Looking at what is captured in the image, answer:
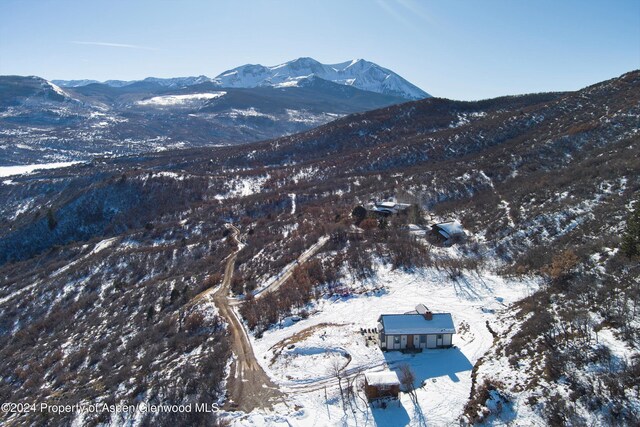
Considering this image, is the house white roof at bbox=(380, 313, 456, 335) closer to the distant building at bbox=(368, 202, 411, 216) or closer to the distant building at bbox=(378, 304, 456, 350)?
the distant building at bbox=(378, 304, 456, 350)

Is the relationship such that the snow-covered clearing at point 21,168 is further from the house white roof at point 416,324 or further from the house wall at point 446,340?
the house wall at point 446,340

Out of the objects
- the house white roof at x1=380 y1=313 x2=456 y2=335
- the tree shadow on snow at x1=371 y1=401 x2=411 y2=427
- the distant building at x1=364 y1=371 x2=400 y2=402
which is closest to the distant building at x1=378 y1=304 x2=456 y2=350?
the house white roof at x1=380 y1=313 x2=456 y2=335

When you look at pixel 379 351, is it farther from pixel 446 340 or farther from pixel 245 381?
pixel 245 381

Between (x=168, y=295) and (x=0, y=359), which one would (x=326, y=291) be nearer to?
(x=168, y=295)

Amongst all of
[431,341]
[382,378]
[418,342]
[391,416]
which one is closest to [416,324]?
[418,342]

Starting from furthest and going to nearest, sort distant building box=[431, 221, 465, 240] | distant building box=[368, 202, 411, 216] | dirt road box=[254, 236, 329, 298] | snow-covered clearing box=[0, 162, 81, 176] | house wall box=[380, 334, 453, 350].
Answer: snow-covered clearing box=[0, 162, 81, 176]
distant building box=[368, 202, 411, 216]
distant building box=[431, 221, 465, 240]
dirt road box=[254, 236, 329, 298]
house wall box=[380, 334, 453, 350]

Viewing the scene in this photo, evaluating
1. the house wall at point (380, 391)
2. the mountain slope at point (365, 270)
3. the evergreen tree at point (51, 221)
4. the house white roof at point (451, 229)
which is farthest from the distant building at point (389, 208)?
the evergreen tree at point (51, 221)

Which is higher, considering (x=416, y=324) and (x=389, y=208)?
(x=389, y=208)
